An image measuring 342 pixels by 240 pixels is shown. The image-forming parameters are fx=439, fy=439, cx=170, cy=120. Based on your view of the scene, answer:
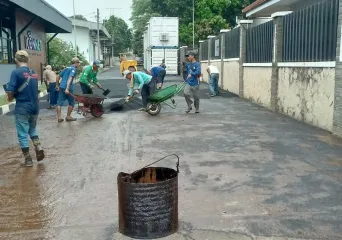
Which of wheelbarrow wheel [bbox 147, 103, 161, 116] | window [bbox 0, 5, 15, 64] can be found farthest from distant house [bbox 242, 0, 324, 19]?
window [bbox 0, 5, 15, 64]

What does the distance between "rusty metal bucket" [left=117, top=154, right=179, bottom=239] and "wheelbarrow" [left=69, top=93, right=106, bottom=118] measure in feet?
26.3

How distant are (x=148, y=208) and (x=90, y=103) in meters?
8.63

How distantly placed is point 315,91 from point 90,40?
5690 centimetres

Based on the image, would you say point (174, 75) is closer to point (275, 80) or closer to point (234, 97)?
point (234, 97)

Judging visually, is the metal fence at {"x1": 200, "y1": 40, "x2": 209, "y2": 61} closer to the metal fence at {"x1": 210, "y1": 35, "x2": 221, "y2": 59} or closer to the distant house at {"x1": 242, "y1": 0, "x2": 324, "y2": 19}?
the metal fence at {"x1": 210, "y1": 35, "x2": 221, "y2": 59}

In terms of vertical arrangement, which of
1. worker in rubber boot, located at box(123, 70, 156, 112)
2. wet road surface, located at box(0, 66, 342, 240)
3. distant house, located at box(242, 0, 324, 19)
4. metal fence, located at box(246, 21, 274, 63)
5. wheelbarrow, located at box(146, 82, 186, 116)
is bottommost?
wet road surface, located at box(0, 66, 342, 240)

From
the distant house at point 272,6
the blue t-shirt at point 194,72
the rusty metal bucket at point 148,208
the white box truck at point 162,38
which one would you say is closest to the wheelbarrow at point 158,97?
the blue t-shirt at point 194,72

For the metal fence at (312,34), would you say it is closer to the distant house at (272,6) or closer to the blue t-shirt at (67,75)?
the distant house at (272,6)

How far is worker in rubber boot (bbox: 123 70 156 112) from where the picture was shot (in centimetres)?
1230

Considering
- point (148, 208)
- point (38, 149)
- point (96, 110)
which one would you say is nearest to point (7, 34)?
point (96, 110)

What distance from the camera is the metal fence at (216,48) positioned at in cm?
2380

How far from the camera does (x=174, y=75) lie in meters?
36.5

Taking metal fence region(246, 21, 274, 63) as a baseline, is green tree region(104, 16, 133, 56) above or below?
above

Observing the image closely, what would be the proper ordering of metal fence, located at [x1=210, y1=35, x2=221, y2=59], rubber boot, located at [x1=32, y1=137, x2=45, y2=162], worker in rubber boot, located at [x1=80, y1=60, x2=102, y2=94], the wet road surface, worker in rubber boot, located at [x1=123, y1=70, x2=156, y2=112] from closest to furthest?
the wet road surface < rubber boot, located at [x1=32, y1=137, x2=45, y2=162] < worker in rubber boot, located at [x1=123, y1=70, x2=156, y2=112] < worker in rubber boot, located at [x1=80, y1=60, x2=102, y2=94] < metal fence, located at [x1=210, y1=35, x2=221, y2=59]
